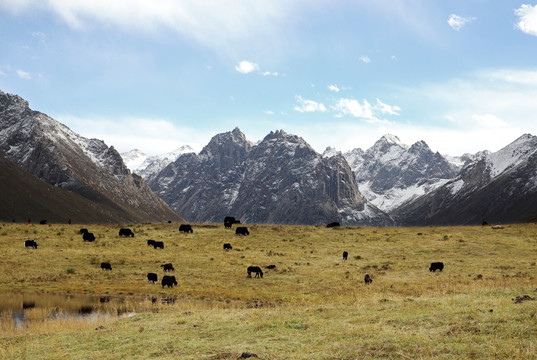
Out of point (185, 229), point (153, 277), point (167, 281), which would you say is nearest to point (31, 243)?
point (153, 277)

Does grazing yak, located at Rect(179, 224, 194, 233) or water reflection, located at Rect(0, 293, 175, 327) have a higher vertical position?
grazing yak, located at Rect(179, 224, 194, 233)

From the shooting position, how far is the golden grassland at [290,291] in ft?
48.8

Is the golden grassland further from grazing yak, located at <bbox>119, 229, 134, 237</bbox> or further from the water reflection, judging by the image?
grazing yak, located at <bbox>119, 229, 134, 237</bbox>

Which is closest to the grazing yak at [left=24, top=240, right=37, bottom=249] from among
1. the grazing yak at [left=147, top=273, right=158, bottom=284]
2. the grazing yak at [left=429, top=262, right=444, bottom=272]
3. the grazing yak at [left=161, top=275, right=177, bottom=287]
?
the grazing yak at [left=147, top=273, right=158, bottom=284]

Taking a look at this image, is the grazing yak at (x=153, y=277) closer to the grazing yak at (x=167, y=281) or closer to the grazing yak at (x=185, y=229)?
the grazing yak at (x=167, y=281)

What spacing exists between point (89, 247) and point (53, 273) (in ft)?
45.7

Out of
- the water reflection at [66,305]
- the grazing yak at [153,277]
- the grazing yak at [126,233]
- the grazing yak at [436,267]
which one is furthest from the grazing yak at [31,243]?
the grazing yak at [436,267]

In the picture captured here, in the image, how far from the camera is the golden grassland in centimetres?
1487

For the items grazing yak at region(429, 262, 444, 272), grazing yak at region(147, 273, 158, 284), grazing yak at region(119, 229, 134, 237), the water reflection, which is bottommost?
the water reflection

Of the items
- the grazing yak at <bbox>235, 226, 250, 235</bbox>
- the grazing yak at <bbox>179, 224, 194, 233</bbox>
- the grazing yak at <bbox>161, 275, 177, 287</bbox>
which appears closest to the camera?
the grazing yak at <bbox>161, 275, 177, 287</bbox>

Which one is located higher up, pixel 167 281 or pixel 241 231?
pixel 241 231

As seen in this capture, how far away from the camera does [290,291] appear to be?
36.7 meters

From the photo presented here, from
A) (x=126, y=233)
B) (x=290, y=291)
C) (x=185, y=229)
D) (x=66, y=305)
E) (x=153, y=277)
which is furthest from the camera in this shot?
(x=185, y=229)

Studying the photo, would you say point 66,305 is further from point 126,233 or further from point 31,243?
point 126,233
